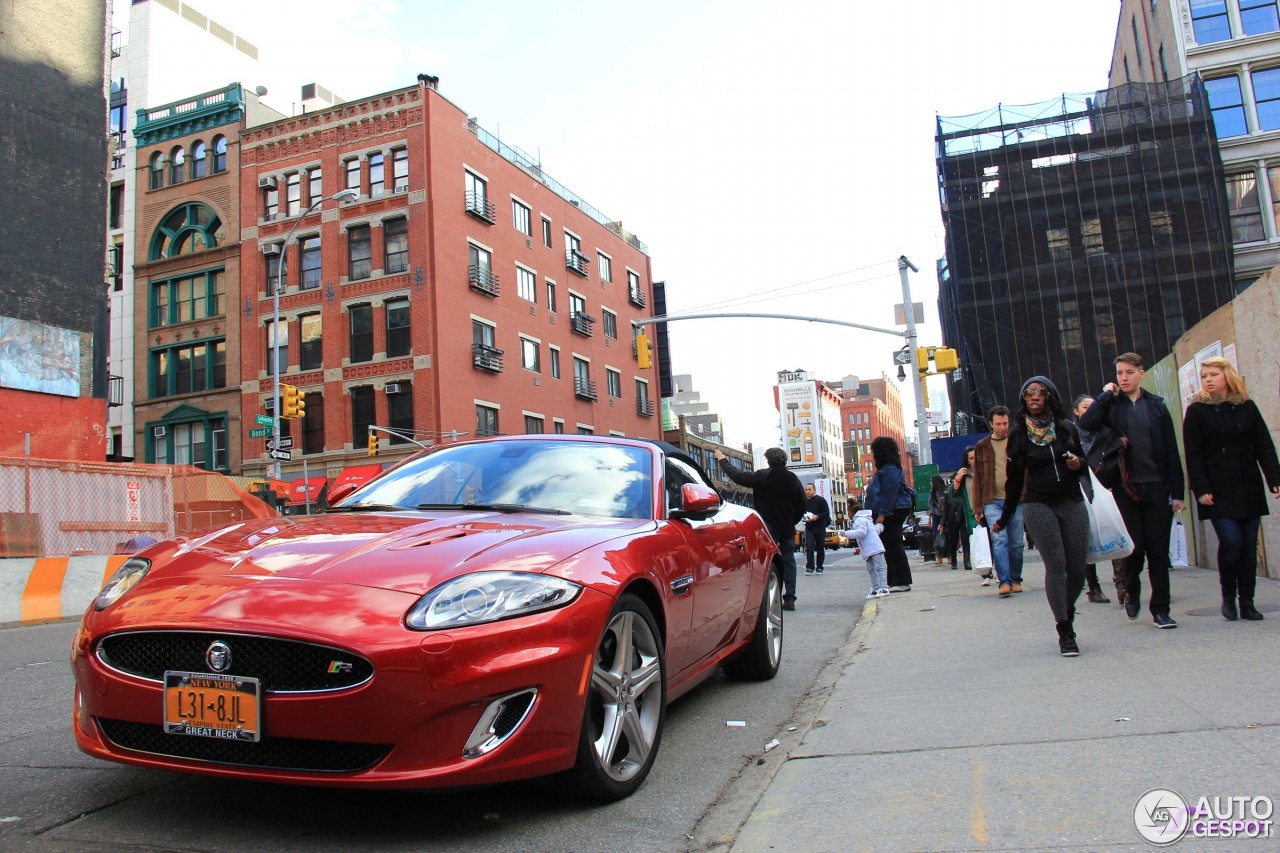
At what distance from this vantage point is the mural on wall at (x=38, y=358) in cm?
2223

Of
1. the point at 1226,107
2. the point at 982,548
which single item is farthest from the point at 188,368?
the point at 1226,107

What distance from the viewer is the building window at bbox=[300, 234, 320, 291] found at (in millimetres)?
39219

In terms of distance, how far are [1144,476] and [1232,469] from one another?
1.68 feet

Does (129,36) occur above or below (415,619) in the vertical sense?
above

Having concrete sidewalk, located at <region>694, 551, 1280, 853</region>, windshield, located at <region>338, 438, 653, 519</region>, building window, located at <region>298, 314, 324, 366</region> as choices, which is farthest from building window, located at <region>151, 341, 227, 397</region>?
concrete sidewalk, located at <region>694, 551, 1280, 853</region>

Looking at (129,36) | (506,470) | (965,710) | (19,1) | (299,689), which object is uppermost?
(129,36)

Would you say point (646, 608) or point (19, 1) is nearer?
point (646, 608)

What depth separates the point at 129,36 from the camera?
4884 cm

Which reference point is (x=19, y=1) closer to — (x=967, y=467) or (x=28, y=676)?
(x=28, y=676)

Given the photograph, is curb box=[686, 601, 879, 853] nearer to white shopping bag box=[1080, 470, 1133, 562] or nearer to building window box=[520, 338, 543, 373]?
white shopping bag box=[1080, 470, 1133, 562]

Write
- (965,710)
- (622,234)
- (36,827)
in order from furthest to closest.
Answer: (622,234) < (965,710) < (36,827)

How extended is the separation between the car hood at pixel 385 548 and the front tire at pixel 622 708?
1.13 ft

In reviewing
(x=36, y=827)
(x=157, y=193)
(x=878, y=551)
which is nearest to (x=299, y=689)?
(x=36, y=827)

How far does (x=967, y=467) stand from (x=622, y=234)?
4540 cm
